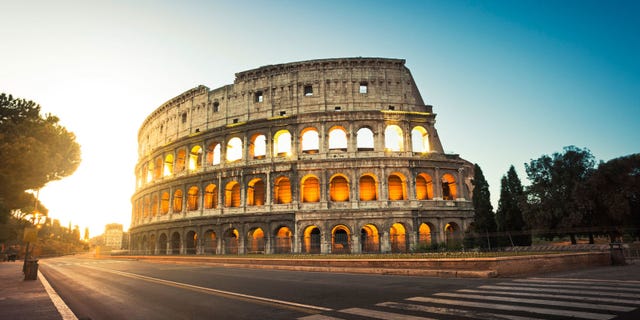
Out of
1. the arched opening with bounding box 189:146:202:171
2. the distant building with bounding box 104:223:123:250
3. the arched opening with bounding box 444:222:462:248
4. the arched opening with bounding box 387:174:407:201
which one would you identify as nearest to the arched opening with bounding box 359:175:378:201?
the arched opening with bounding box 387:174:407:201

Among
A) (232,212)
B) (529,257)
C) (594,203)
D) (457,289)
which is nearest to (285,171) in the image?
(232,212)

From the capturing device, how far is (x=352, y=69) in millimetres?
32438

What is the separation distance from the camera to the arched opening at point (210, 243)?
31200mm

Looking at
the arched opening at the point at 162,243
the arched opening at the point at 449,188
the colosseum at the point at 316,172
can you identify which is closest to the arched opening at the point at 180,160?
the colosseum at the point at 316,172

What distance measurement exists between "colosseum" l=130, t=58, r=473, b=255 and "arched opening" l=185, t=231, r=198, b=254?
5.3 inches

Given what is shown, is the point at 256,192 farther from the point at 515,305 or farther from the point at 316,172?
the point at 515,305

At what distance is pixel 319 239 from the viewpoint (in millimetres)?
29969

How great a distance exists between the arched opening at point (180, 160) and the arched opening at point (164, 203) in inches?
119

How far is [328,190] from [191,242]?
52.7 feet

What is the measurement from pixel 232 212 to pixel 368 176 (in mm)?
12669

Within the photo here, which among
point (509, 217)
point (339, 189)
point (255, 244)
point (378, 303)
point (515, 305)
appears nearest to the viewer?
point (515, 305)

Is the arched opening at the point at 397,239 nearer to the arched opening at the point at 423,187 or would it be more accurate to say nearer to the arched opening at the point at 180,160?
the arched opening at the point at 423,187

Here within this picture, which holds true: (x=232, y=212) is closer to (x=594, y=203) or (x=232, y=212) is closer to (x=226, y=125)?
(x=226, y=125)

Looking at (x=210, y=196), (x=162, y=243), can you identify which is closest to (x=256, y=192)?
(x=210, y=196)
